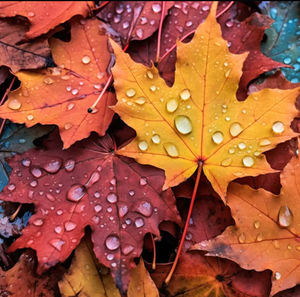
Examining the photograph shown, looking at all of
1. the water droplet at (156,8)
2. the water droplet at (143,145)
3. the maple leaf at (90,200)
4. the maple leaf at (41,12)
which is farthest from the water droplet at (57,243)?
the water droplet at (156,8)

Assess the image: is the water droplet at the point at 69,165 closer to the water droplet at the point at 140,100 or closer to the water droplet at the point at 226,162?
the water droplet at the point at 140,100

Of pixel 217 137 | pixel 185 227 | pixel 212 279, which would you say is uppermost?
pixel 217 137

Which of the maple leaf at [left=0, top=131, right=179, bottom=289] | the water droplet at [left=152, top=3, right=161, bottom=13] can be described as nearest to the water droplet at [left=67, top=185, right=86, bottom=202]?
the maple leaf at [left=0, top=131, right=179, bottom=289]

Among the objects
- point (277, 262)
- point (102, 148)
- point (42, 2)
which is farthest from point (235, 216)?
point (42, 2)

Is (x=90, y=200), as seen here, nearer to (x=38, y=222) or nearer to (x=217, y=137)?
(x=38, y=222)

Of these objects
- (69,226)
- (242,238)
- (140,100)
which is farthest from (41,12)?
(242,238)

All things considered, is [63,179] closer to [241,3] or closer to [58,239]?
[58,239]

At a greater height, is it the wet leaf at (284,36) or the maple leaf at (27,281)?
the wet leaf at (284,36)

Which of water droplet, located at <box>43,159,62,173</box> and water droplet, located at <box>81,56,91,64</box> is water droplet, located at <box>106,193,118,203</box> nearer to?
water droplet, located at <box>43,159,62,173</box>
